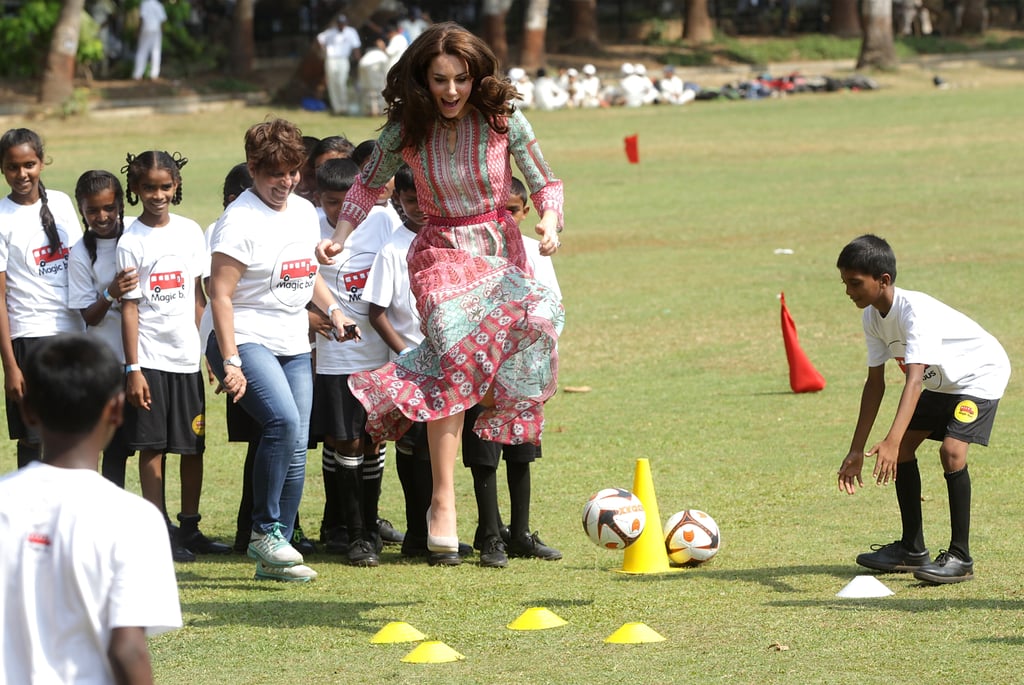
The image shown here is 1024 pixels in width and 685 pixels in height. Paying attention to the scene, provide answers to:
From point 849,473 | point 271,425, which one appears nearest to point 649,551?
point 849,473

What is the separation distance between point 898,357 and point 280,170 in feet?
8.60

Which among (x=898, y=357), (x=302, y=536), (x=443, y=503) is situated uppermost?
(x=898, y=357)

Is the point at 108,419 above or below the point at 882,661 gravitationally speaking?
above

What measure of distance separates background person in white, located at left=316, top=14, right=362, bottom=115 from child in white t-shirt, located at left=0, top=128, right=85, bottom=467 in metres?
30.4

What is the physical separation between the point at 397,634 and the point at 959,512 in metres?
2.32

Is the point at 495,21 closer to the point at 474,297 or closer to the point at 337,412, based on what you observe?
the point at 337,412

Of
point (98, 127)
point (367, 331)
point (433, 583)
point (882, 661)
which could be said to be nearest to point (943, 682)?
point (882, 661)

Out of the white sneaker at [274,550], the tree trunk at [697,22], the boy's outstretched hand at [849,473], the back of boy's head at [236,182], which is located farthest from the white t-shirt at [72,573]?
the tree trunk at [697,22]

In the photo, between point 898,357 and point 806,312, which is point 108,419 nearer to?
point 898,357

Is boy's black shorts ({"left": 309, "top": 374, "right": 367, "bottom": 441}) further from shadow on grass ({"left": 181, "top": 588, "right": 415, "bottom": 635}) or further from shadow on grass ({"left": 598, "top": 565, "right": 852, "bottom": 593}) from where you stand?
shadow on grass ({"left": 598, "top": 565, "right": 852, "bottom": 593})

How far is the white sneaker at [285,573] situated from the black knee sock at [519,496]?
929 millimetres

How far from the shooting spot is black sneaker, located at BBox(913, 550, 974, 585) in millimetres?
6086

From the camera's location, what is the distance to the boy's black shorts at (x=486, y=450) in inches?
269

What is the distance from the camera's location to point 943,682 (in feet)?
15.7
